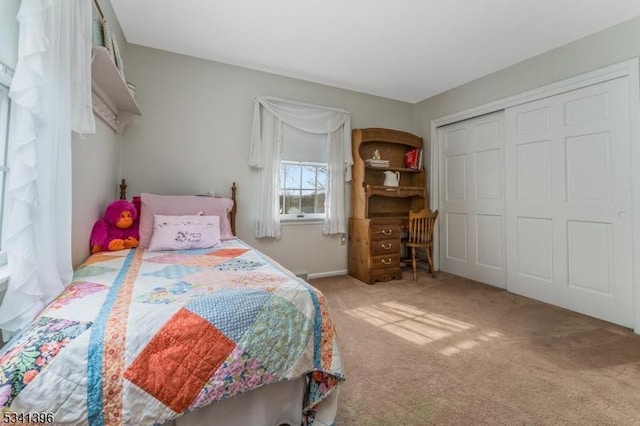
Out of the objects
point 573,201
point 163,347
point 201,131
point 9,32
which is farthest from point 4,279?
point 573,201

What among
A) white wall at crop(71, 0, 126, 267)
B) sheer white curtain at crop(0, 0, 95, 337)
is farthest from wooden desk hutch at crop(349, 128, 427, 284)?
sheer white curtain at crop(0, 0, 95, 337)

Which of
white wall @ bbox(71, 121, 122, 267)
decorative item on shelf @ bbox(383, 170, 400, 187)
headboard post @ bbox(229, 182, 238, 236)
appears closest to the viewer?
white wall @ bbox(71, 121, 122, 267)

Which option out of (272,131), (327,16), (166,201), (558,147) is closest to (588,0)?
(558,147)

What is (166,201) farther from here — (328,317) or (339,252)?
(339,252)

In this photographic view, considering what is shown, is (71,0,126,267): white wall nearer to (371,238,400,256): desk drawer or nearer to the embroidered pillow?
the embroidered pillow

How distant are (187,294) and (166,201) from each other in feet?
5.15

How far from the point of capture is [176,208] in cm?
235

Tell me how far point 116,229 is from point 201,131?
1290 mm

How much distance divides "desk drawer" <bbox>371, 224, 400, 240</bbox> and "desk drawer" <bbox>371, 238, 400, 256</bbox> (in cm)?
5

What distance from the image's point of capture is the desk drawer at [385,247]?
10.8ft

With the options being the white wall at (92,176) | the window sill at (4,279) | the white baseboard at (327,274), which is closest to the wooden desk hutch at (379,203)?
the white baseboard at (327,274)

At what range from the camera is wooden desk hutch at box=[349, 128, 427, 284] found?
10.8ft

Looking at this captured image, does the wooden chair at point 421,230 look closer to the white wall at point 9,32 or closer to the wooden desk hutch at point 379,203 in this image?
the wooden desk hutch at point 379,203

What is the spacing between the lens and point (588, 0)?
1.97 m
